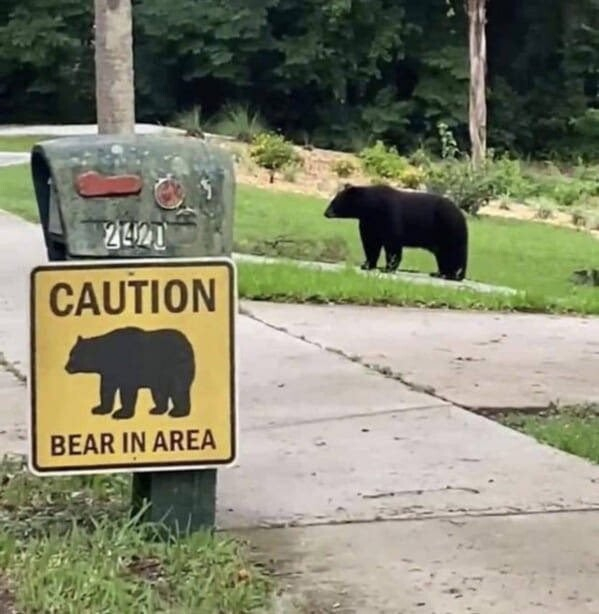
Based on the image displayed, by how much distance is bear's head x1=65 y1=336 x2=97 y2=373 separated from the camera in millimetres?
4566

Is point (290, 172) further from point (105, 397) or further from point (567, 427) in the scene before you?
point (105, 397)

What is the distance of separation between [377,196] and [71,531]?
31.9 feet

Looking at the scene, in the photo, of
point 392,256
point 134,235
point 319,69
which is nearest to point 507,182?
point 392,256

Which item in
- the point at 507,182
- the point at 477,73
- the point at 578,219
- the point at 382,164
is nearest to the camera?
the point at 578,219

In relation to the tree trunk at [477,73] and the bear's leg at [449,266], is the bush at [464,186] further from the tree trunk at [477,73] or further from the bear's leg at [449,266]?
the tree trunk at [477,73]

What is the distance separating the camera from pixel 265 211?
2011cm

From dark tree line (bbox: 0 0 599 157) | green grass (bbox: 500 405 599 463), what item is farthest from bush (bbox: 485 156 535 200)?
green grass (bbox: 500 405 599 463)

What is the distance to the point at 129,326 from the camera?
4578 millimetres

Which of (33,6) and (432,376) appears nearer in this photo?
(432,376)

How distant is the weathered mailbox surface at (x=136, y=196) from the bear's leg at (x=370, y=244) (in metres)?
9.21

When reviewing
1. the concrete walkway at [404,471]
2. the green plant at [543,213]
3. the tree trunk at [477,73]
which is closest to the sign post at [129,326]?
the concrete walkway at [404,471]

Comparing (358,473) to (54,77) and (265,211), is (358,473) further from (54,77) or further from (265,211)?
(54,77)

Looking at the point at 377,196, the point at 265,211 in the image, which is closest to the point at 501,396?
the point at 377,196

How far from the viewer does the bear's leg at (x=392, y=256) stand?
550 inches
